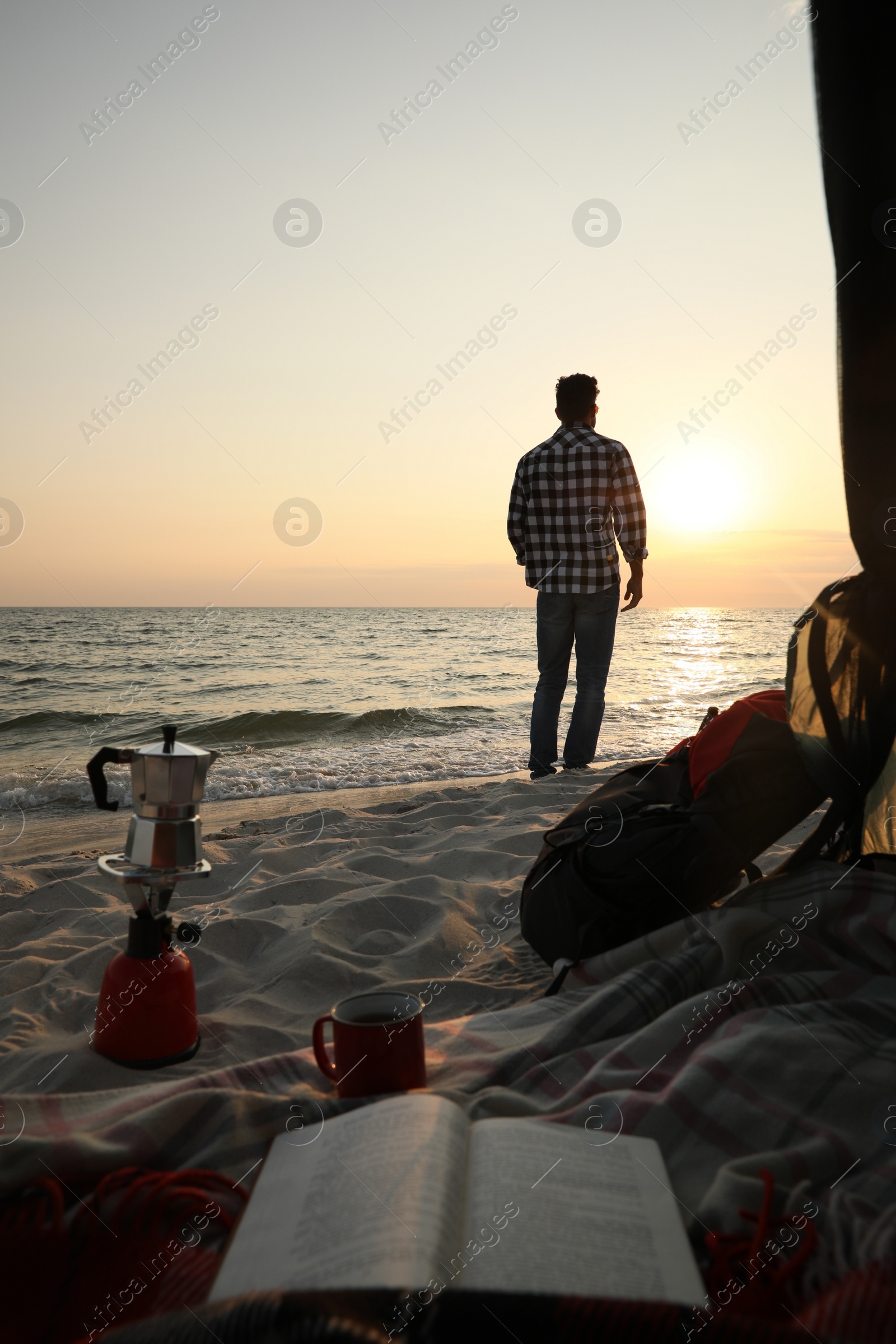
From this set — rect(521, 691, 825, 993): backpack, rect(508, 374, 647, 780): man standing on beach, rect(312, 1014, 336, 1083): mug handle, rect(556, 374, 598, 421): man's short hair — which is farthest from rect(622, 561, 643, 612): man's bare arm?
rect(312, 1014, 336, 1083): mug handle

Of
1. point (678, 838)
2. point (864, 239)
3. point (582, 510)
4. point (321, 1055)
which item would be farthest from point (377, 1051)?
point (582, 510)

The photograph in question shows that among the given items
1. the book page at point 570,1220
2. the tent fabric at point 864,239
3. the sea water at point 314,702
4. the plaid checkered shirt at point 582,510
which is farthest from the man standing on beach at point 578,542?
the book page at point 570,1220

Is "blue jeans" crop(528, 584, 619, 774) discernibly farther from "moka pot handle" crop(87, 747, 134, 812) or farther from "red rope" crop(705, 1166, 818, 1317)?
"red rope" crop(705, 1166, 818, 1317)

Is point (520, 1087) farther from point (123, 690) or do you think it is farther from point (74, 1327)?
point (123, 690)

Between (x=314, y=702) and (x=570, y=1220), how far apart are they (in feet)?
32.7

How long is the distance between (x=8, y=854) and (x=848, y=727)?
4.20 meters

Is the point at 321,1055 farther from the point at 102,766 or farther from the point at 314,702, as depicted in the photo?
the point at 314,702

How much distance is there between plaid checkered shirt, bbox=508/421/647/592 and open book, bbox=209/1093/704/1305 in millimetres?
3957

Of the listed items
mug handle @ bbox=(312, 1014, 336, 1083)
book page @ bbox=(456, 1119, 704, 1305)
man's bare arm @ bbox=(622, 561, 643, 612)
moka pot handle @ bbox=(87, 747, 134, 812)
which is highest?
man's bare arm @ bbox=(622, 561, 643, 612)

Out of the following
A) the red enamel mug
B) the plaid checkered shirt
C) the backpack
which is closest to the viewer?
the red enamel mug

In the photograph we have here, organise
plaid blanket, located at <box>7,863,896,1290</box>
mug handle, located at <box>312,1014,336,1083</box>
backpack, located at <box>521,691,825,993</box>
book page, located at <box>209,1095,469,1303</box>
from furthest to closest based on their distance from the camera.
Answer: backpack, located at <box>521,691,825,993</box> → mug handle, located at <box>312,1014,336,1083</box> → plaid blanket, located at <box>7,863,896,1290</box> → book page, located at <box>209,1095,469,1303</box>

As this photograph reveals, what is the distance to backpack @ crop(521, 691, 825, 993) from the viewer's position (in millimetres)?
1839

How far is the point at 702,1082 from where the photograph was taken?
1245 mm

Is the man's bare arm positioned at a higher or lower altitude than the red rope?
higher
